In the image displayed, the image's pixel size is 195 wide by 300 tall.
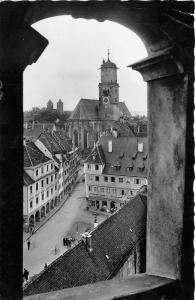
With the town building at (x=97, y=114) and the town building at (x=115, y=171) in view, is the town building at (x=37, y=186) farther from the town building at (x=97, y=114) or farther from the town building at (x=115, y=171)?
the town building at (x=97, y=114)

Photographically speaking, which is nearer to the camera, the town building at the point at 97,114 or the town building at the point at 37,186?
the town building at the point at 37,186

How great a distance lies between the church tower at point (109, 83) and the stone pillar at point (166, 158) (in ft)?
262

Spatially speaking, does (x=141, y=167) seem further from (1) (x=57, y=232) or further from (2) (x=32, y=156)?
(1) (x=57, y=232)

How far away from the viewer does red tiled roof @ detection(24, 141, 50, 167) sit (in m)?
32.3

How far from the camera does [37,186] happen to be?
108 ft

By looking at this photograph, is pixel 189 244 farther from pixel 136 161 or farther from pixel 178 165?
pixel 136 161

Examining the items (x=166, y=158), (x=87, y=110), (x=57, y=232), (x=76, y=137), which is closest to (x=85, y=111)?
(x=87, y=110)

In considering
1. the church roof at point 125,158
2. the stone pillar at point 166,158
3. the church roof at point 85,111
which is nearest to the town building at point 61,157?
the church roof at point 125,158

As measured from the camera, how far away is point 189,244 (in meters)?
3.62

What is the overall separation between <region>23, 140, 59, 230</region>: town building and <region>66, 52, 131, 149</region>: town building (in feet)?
119

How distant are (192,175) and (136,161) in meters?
34.0

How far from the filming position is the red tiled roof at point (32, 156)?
32.3 metres

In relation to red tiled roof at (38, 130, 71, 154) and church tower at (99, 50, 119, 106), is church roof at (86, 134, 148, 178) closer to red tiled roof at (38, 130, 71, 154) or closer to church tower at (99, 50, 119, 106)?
red tiled roof at (38, 130, 71, 154)

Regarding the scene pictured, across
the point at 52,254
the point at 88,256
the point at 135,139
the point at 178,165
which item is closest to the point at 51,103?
the point at 135,139
